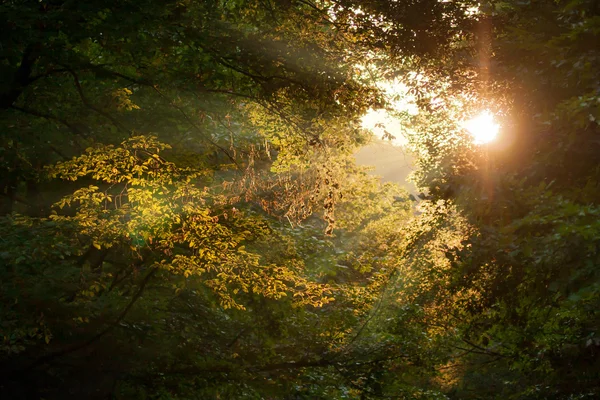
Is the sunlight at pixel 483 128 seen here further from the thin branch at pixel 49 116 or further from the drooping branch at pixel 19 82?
the drooping branch at pixel 19 82

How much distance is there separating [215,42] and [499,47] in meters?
5.15

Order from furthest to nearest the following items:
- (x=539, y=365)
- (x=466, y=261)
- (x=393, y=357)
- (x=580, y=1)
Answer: (x=393, y=357), (x=466, y=261), (x=539, y=365), (x=580, y=1)

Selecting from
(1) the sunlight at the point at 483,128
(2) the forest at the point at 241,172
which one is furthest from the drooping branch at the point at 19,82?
(1) the sunlight at the point at 483,128

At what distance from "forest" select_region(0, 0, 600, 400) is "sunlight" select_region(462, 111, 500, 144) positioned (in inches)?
8.3

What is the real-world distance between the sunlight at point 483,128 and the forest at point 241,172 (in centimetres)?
21

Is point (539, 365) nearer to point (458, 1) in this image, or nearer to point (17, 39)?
point (458, 1)

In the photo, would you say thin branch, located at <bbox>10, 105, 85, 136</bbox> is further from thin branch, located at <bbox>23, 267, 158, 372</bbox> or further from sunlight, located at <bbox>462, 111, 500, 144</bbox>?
sunlight, located at <bbox>462, 111, 500, 144</bbox>

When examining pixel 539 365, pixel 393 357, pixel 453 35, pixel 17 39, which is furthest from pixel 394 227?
pixel 17 39

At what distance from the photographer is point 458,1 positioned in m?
9.04

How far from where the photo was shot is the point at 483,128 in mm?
14039

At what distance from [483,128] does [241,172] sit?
6.60 meters

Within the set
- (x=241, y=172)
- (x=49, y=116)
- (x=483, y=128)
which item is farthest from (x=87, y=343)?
(x=483, y=128)

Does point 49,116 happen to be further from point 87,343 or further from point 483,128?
point 483,128

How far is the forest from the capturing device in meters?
7.55
